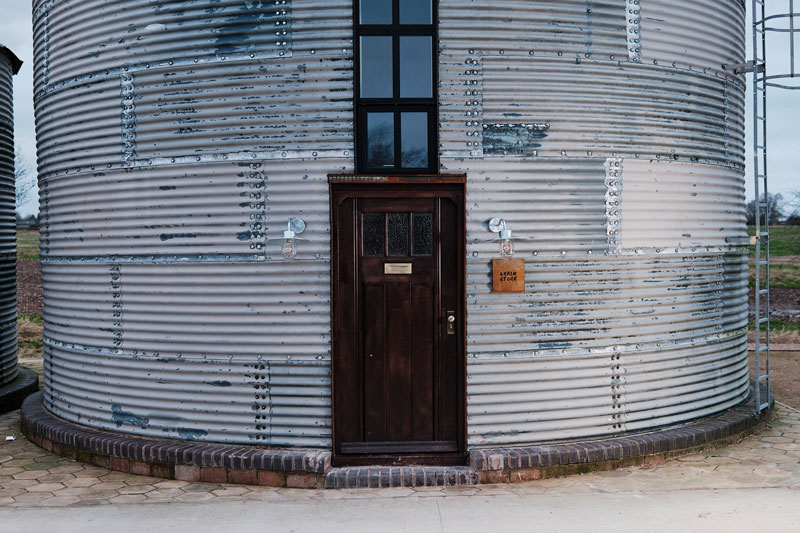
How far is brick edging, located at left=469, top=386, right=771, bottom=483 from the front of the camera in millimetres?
6422

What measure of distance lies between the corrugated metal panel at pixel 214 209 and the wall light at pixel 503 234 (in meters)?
1.44

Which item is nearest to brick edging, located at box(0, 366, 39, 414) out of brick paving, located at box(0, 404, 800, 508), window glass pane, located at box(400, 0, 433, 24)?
brick paving, located at box(0, 404, 800, 508)

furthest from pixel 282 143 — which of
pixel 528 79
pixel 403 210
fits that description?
pixel 528 79

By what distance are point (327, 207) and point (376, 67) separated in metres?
1.39

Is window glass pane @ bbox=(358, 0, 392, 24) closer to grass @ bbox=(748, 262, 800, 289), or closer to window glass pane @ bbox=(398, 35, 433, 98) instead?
window glass pane @ bbox=(398, 35, 433, 98)

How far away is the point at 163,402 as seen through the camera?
22.9ft

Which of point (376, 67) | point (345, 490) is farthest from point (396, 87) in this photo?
point (345, 490)

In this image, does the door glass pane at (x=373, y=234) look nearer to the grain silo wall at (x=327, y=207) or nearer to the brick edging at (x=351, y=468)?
the grain silo wall at (x=327, y=207)

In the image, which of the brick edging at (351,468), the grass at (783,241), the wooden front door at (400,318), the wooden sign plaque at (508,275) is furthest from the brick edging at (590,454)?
the grass at (783,241)

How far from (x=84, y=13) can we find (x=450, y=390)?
5388 millimetres

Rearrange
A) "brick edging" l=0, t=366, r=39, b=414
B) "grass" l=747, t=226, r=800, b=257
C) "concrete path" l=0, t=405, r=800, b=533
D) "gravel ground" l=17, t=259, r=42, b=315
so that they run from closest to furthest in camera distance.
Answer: "concrete path" l=0, t=405, r=800, b=533
"brick edging" l=0, t=366, r=39, b=414
"gravel ground" l=17, t=259, r=42, b=315
"grass" l=747, t=226, r=800, b=257

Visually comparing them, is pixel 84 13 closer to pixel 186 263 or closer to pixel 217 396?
pixel 186 263

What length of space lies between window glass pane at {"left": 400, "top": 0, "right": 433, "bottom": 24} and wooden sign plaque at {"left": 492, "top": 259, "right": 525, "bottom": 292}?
92.2 inches

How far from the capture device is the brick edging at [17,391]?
31.8 ft
